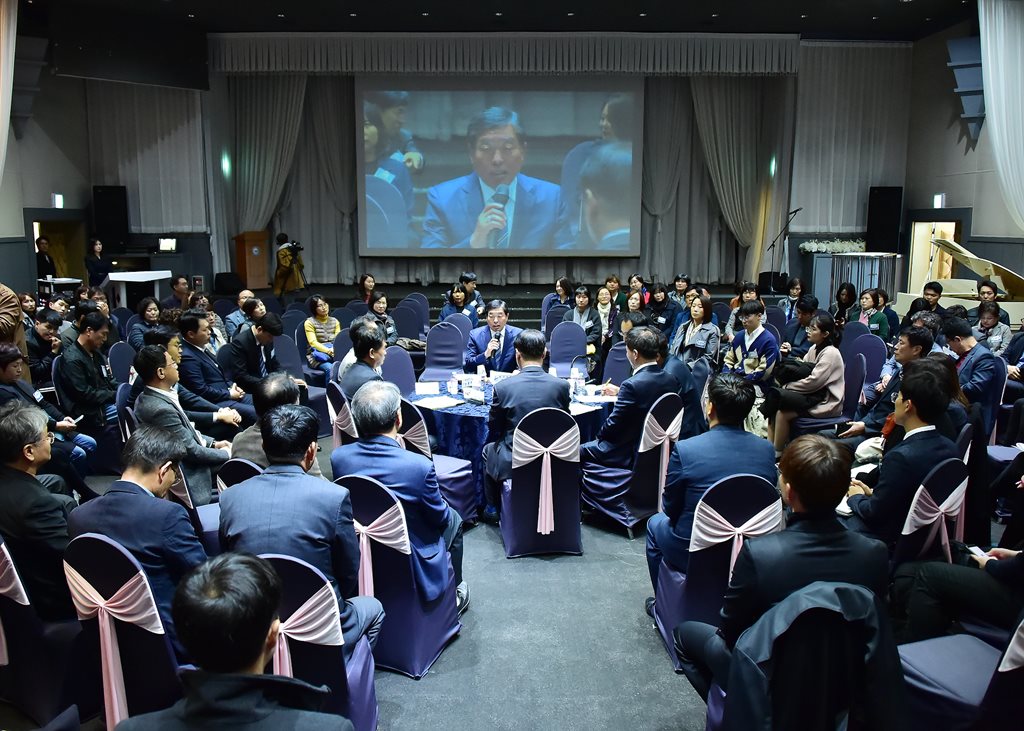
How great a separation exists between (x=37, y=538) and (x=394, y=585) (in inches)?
49.3

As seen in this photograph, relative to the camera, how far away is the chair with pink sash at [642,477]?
4.52m

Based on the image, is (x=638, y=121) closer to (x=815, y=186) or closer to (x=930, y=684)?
(x=815, y=186)

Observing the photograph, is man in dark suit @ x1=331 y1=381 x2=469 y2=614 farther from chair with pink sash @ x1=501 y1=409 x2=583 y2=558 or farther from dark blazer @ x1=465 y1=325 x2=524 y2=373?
dark blazer @ x1=465 y1=325 x2=524 y2=373

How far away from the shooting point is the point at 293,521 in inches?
98.9

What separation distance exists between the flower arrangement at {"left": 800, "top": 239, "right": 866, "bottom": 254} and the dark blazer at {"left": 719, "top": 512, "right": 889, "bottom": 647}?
10401 millimetres

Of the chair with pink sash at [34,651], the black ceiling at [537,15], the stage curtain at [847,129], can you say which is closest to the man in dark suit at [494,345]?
the chair with pink sash at [34,651]

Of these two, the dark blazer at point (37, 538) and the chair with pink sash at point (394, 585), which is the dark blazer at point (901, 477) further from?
the dark blazer at point (37, 538)

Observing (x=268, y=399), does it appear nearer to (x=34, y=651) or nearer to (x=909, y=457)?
(x=34, y=651)

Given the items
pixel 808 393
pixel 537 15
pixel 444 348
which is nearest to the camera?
pixel 808 393

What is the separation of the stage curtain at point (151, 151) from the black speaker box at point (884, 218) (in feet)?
32.6

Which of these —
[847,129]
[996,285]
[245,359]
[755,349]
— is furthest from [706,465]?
[847,129]

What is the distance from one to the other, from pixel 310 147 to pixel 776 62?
24.5 ft

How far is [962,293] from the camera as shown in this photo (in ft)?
30.5

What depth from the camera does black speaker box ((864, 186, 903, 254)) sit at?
11953 millimetres
